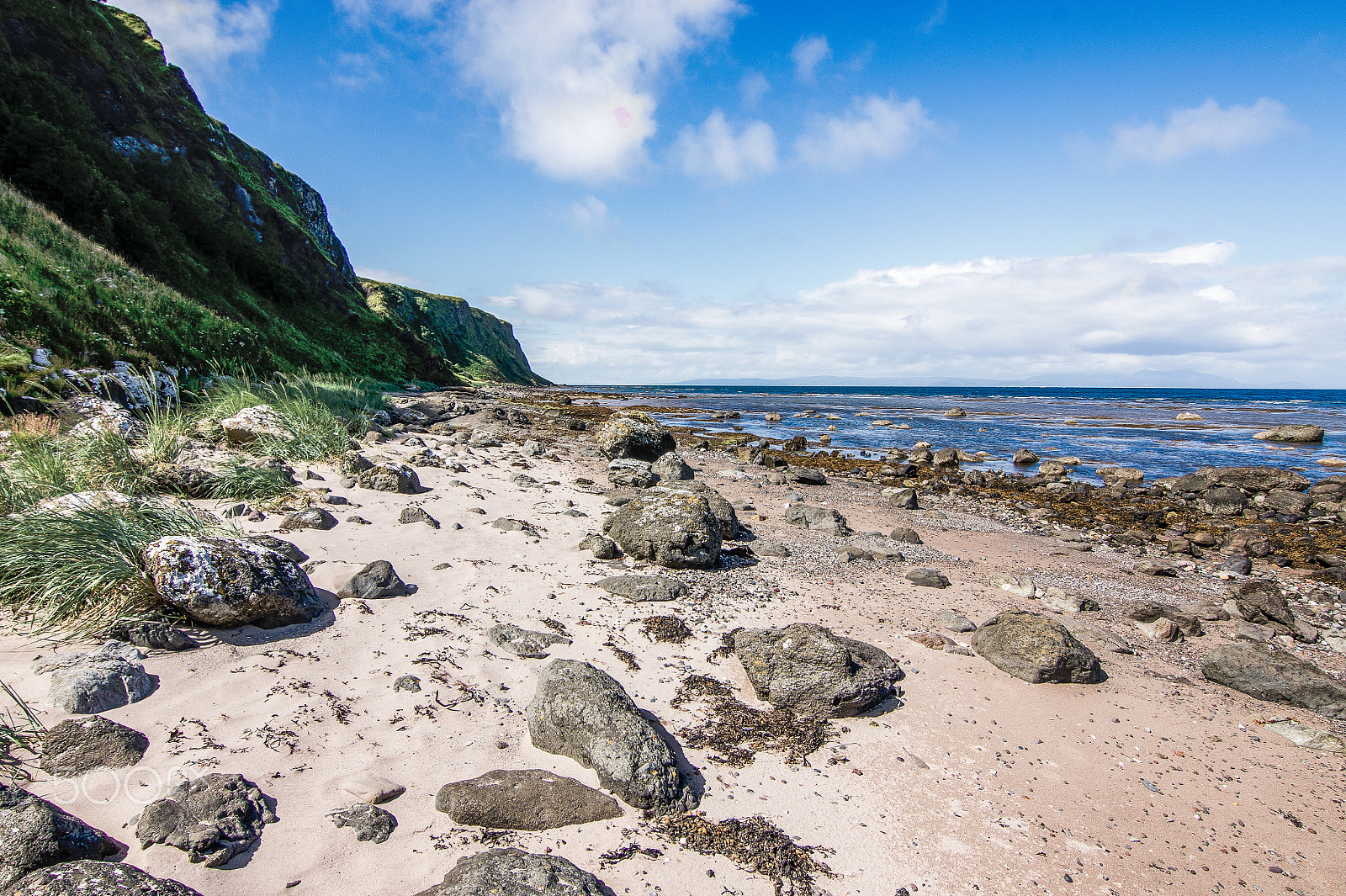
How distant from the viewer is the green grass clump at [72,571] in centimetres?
393

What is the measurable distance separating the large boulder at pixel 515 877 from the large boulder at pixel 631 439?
13690 millimetres

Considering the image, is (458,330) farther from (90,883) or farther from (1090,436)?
(90,883)

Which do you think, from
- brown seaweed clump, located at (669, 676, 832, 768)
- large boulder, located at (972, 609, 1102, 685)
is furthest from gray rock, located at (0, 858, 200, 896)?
large boulder, located at (972, 609, 1102, 685)

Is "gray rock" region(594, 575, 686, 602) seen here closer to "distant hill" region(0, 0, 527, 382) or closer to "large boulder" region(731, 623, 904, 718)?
"large boulder" region(731, 623, 904, 718)

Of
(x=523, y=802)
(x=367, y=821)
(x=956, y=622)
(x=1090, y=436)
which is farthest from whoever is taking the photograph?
(x=1090, y=436)

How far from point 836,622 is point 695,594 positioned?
167cm

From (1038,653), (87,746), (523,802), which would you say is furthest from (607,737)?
(1038,653)

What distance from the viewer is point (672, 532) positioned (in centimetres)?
746

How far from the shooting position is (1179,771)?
421 cm

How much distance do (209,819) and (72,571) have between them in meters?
2.89

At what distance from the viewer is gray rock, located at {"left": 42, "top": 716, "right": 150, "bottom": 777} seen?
8.99 feet

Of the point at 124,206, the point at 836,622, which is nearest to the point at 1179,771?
the point at 836,622

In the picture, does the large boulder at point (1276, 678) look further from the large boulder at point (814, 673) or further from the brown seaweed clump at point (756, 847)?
the brown seaweed clump at point (756, 847)

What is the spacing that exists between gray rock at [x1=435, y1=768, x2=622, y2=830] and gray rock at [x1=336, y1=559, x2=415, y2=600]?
2.71 m
